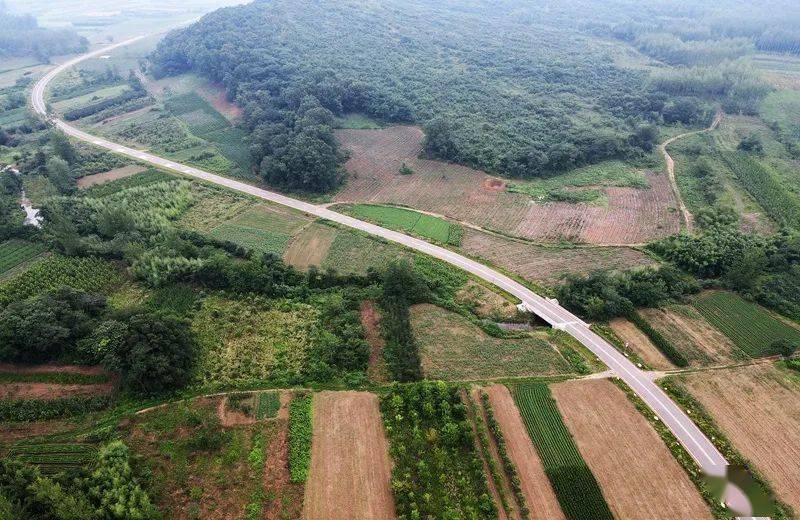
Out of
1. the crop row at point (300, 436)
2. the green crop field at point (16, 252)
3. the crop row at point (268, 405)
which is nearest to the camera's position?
the crop row at point (300, 436)

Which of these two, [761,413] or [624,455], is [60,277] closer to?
[624,455]

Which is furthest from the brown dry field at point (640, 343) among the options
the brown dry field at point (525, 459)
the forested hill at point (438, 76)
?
the forested hill at point (438, 76)

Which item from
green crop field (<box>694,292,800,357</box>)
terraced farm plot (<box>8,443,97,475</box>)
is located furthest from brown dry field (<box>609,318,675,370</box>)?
terraced farm plot (<box>8,443,97,475</box>)

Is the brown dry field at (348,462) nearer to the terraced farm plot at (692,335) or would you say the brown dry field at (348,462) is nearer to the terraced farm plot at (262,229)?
the terraced farm plot at (262,229)

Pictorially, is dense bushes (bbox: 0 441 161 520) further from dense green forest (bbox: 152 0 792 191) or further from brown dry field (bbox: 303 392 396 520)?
dense green forest (bbox: 152 0 792 191)

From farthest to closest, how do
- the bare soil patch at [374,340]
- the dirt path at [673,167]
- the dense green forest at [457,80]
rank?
the dense green forest at [457,80]
the dirt path at [673,167]
the bare soil patch at [374,340]

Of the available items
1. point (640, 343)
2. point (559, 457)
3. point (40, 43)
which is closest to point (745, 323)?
point (640, 343)
